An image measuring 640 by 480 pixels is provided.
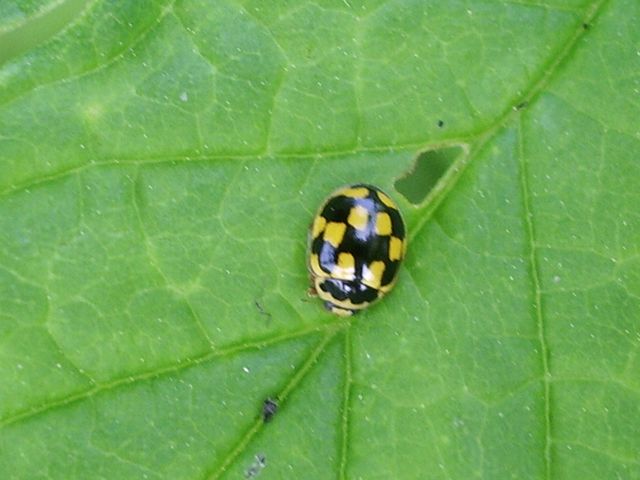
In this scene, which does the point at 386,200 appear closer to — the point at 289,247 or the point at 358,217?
the point at 358,217

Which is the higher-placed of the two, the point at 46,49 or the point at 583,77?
the point at 46,49

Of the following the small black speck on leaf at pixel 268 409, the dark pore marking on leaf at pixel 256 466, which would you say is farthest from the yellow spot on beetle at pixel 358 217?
the dark pore marking on leaf at pixel 256 466

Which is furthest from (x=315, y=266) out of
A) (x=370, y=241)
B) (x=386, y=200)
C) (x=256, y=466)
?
(x=256, y=466)

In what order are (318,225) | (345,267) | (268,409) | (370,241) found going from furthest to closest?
1. (345,267)
2. (370,241)
3. (318,225)
4. (268,409)

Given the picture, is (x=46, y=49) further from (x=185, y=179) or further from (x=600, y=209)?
(x=600, y=209)

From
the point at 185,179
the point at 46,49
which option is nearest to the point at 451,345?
the point at 185,179

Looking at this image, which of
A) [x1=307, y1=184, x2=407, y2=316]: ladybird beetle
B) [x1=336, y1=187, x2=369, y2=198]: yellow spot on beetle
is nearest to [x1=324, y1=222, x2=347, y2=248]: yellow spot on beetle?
[x1=307, y1=184, x2=407, y2=316]: ladybird beetle
